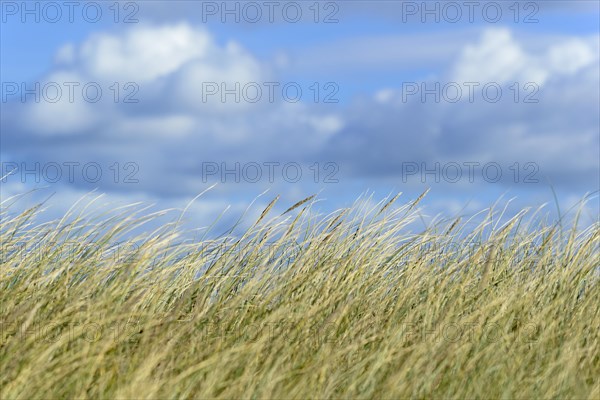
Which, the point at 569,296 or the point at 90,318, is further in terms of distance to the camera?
the point at 569,296

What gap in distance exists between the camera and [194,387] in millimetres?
4297

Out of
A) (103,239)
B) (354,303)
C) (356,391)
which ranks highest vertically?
(103,239)

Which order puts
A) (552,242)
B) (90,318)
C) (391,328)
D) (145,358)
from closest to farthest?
(145,358) → (90,318) → (391,328) → (552,242)

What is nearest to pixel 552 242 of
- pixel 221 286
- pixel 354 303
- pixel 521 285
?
pixel 521 285

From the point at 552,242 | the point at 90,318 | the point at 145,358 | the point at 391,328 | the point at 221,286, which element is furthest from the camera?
the point at 552,242

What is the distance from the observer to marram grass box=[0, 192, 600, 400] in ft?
13.8

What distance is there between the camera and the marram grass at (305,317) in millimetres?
4195

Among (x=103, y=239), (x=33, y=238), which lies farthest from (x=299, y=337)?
(x=33, y=238)

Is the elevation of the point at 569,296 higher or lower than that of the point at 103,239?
lower

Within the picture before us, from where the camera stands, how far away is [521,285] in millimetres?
5762

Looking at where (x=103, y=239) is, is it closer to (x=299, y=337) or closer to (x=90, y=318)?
(x=90, y=318)

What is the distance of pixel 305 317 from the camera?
4715mm

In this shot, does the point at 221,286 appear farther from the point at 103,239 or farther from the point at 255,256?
the point at 103,239

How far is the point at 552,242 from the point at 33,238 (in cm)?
357
